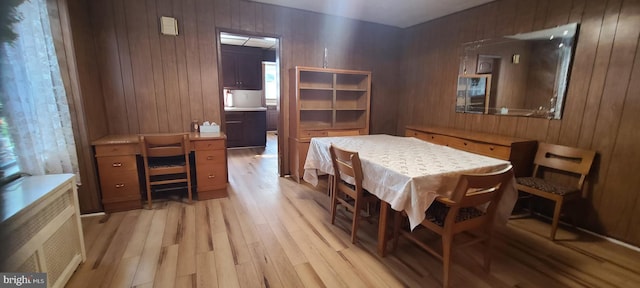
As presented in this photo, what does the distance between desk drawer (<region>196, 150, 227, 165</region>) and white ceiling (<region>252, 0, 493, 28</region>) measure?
78.4 inches

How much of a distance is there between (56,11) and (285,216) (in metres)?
2.64

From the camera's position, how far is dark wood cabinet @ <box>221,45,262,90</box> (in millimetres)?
5812

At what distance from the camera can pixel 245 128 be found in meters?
5.56

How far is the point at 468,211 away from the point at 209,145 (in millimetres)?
2572

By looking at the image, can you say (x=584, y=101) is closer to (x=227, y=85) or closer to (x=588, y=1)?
(x=588, y=1)

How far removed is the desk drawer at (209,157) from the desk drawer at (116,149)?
588 millimetres

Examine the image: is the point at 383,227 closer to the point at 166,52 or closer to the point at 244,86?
the point at 166,52

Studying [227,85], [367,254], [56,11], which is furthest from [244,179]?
[227,85]

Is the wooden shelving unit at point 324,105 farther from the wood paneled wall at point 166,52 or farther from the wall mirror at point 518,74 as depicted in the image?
the wall mirror at point 518,74

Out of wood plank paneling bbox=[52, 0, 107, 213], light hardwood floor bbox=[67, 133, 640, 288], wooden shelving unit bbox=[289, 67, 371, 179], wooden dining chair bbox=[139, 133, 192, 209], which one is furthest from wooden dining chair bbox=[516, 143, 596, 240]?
wood plank paneling bbox=[52, 0, 107, 213]

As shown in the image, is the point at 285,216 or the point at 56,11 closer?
the point at 56,11

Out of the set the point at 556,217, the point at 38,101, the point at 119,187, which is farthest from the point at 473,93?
the point at 38,101

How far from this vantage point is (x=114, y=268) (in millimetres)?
1769

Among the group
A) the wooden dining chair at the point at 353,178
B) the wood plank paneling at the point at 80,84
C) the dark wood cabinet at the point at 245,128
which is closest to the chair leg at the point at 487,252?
the wooden dining chair at the point at 353,178
